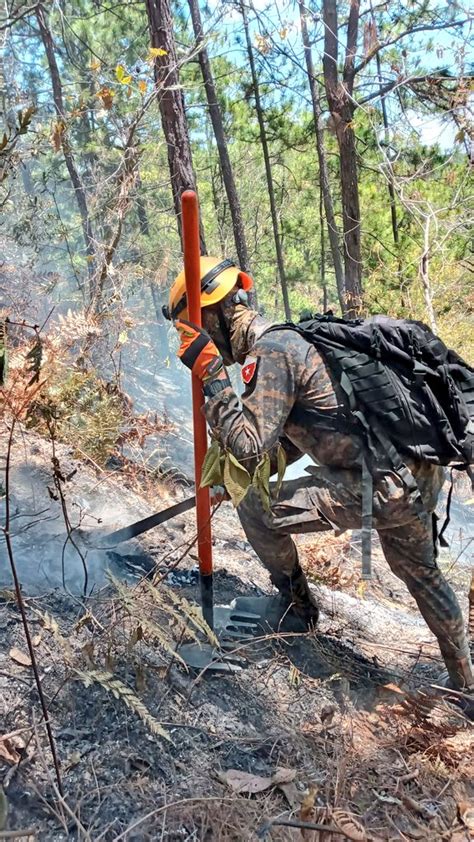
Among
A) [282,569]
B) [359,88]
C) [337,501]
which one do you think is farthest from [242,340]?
[359,88]

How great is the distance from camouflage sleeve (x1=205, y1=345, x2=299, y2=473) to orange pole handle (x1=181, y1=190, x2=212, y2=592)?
95mm

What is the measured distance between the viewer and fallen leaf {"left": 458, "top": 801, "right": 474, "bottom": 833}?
1.80 m

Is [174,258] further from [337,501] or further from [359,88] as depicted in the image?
[337,501]

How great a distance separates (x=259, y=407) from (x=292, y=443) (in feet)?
1.99

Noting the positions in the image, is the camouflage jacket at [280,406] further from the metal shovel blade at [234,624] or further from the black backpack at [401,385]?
the metal shovel blade at [234,624]

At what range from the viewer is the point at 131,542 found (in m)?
3.45

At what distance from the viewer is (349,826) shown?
1575 millimetres

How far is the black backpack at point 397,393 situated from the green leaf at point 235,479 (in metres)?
0.73

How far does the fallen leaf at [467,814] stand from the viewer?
5.92ft

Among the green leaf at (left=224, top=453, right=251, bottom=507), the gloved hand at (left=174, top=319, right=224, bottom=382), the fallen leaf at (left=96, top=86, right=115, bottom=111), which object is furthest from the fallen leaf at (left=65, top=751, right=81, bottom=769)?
the fallen leaf at (left=96, top=86, right=115, bottom=111)

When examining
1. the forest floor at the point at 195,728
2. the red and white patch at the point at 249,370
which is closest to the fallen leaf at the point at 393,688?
the forest floor at the point at 195,728

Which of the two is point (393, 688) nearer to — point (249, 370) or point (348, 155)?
point (249, 370)

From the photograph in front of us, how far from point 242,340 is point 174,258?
8262 mm

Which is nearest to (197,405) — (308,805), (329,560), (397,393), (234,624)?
(397,393)
